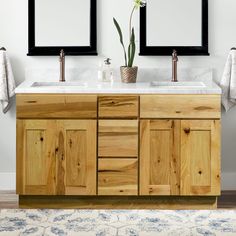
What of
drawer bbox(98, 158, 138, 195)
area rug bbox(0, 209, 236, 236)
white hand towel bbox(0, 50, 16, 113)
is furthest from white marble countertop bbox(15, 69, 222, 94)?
area rug bbox(0, 209, 236, 236)

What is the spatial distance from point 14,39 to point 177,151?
53.4 inches

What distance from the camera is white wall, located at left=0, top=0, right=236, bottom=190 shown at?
498 cm

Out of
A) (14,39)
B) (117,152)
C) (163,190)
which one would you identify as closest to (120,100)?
(117,152)

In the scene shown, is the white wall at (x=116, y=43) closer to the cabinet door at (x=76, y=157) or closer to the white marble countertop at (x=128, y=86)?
the white marble countertop at (x=128, y=86)

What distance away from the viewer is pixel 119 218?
445 centimetres

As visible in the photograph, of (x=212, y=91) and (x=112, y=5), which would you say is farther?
(x=112, y=5)

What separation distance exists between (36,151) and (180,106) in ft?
2.97

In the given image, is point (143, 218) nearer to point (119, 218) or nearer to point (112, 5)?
point (119, 218)

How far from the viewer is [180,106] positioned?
4508mm

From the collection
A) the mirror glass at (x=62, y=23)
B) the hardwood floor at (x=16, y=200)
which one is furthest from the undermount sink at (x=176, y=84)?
the hardwood floor at (x=16, y=200)

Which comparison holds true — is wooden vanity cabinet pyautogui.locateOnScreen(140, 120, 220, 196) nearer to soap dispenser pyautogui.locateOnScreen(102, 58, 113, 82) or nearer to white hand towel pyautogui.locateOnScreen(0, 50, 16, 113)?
soap dispenser pyautogui.locateOnScreen(102, 58, 113, 82)

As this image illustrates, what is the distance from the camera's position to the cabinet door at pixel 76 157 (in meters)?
4.54

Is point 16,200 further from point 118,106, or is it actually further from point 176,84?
point 176,84

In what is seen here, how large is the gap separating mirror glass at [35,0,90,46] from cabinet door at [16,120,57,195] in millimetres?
711
